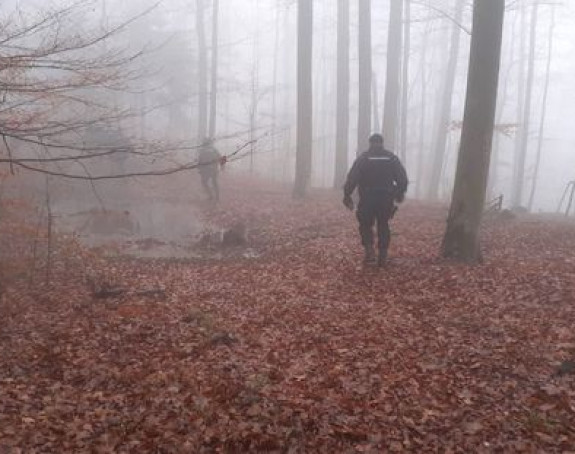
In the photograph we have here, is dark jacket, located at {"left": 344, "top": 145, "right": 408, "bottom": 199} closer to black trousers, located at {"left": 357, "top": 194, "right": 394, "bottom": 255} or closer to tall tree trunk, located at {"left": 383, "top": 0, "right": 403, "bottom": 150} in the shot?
black trousers, located at {"left": 357, "top": 194, "right": 394, "bottom": 255}

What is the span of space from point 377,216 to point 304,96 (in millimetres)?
8905

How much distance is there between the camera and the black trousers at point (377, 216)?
10070 millimetres

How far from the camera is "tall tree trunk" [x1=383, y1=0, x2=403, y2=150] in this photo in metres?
20.5

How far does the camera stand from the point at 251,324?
8.00 metres

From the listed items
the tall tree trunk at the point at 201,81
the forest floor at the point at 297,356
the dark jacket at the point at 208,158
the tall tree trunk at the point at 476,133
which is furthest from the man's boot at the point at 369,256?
the tall tree trunk at the point at 201,81

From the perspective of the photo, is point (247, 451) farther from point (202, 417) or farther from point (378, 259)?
point (378, 259)

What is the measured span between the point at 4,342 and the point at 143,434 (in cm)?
292

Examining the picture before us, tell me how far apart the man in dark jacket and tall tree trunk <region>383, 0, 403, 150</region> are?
33.3ft

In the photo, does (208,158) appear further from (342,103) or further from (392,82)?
(392,82)

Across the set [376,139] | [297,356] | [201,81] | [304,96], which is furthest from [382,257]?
[201,81]

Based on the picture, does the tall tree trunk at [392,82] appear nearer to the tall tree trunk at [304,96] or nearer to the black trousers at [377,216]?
the tall tree trunk at [304,96]

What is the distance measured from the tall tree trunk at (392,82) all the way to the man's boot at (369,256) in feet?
33.6

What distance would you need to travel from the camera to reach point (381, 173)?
10.0 metres

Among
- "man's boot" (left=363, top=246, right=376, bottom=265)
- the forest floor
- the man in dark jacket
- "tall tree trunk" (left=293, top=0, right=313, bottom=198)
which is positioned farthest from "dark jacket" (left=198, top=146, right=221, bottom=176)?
"man's boot" (left=363, top=246, right=376, bottom=265)
